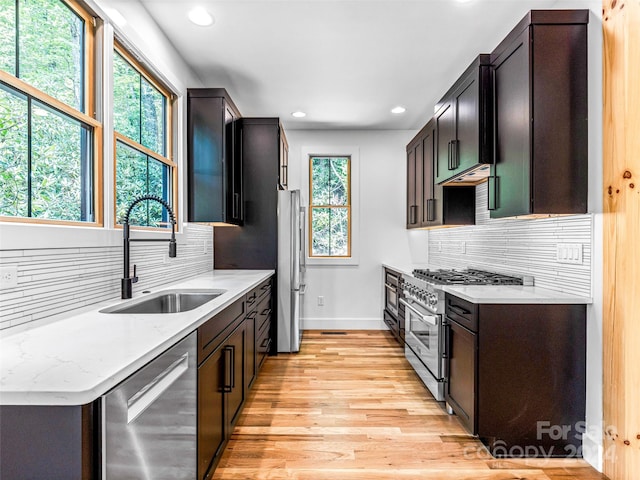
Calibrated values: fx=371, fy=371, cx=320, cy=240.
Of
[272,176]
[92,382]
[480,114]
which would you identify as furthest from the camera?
[272,176]

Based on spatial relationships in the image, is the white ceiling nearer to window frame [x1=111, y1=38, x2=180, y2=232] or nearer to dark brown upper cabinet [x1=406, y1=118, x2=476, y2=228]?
window frame [x1=111, y1=38, x2=180, y2=232]

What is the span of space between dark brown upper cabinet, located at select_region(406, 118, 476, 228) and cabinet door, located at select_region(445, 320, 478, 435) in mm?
1436

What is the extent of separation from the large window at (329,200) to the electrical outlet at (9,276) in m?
3.86

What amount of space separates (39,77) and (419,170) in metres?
3.55

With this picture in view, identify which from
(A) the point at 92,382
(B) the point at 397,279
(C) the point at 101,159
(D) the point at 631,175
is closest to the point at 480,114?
(D) the point at 631,175

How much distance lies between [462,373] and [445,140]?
189 centimetres

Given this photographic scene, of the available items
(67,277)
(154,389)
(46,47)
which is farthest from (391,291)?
(46,47)

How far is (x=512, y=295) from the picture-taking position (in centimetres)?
218

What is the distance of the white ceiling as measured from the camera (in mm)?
2428

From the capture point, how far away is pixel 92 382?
2.91 feet

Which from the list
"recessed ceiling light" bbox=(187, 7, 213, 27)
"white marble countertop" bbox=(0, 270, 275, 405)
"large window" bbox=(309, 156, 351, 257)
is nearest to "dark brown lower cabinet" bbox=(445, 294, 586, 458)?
"white marble countertop" bbox=(0, 270, 275, 405)

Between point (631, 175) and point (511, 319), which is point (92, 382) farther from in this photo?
point (631, 175)

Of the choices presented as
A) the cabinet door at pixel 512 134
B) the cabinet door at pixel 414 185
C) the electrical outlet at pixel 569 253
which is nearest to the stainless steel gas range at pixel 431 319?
the electrical outlet at pixel 569 253

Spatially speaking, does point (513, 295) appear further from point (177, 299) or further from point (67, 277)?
point (67, 277)
